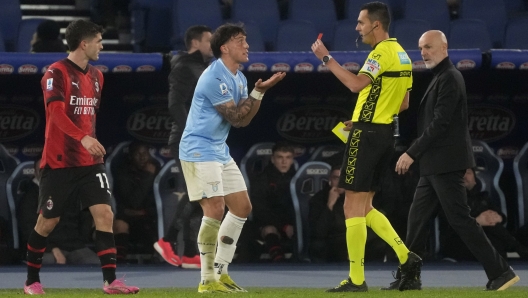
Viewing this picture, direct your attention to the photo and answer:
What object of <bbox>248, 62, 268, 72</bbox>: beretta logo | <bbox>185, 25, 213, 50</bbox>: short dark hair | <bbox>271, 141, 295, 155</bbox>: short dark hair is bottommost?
<bbox>271, 141, 295, 155</bbox>: short dark hair

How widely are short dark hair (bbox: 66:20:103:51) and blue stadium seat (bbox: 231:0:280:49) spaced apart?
18.4ft

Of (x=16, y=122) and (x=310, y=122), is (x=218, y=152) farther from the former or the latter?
(x=16, y=122)

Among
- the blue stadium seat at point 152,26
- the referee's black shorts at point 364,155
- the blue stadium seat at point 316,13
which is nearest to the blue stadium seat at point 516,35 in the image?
the blue stadium seat at point 316,13

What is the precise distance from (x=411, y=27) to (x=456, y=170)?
492 centimetres

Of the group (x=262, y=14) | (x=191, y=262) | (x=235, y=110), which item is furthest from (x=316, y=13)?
(x=235, y=110)

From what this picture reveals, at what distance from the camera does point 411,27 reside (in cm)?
1324

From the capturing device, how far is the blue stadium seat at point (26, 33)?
42.6ft

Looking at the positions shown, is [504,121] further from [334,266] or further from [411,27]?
[334,266]

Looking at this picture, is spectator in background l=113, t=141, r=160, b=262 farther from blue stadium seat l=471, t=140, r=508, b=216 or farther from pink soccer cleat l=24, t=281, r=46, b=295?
pink soccer cleat l=24, t=281, r=46, b=295

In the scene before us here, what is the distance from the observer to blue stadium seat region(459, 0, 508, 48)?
14.3 metres

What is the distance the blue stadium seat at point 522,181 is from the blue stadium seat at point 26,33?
542 centimetres

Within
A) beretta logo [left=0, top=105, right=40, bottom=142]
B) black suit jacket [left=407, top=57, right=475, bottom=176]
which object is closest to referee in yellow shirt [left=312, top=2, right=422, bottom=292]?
black suit jacket [left=407, top=57, right=475, bottom=176]

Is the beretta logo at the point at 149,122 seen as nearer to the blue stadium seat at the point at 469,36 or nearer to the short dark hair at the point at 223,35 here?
the blue stadium seat at the point at 469,36

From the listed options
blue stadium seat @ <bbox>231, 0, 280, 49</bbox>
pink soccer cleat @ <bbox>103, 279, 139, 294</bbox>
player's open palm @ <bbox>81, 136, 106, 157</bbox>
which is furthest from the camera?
blue stadium seat @ <bbox>231, 0, 280, 49</bbox>
